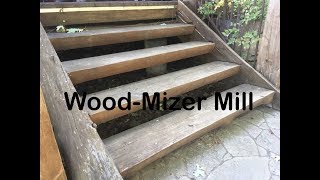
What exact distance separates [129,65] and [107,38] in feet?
1.66

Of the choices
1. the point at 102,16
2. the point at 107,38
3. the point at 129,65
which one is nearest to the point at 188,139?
the point at 129,65

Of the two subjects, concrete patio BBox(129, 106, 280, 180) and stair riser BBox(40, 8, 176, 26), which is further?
stair riser BBox(40, 8, 176, 26)

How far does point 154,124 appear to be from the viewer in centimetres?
235

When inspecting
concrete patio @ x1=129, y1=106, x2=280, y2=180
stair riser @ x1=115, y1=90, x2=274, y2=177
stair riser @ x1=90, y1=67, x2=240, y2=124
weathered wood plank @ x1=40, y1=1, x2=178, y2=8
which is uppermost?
weathered wood plank @ x1=40, y1=1, x2=178, y2=8

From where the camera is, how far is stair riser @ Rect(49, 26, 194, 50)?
2.68 metres

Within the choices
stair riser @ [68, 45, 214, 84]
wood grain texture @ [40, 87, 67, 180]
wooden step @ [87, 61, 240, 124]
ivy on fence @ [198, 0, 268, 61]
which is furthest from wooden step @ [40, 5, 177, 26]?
wood grain texture @ [40, 87, 67, 180]

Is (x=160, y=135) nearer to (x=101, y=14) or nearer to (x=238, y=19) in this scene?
(x=101, y=14)

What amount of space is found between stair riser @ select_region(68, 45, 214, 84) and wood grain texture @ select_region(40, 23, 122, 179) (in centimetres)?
73

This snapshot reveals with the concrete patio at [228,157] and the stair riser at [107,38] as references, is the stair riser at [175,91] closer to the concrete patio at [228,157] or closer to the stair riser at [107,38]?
the concrete patio at [228,157]

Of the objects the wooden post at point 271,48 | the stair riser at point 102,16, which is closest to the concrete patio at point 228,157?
the wooden post at point 271,48

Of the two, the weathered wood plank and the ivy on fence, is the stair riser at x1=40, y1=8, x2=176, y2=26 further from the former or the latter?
the ivy on fence

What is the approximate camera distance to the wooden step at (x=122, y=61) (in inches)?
93.5
